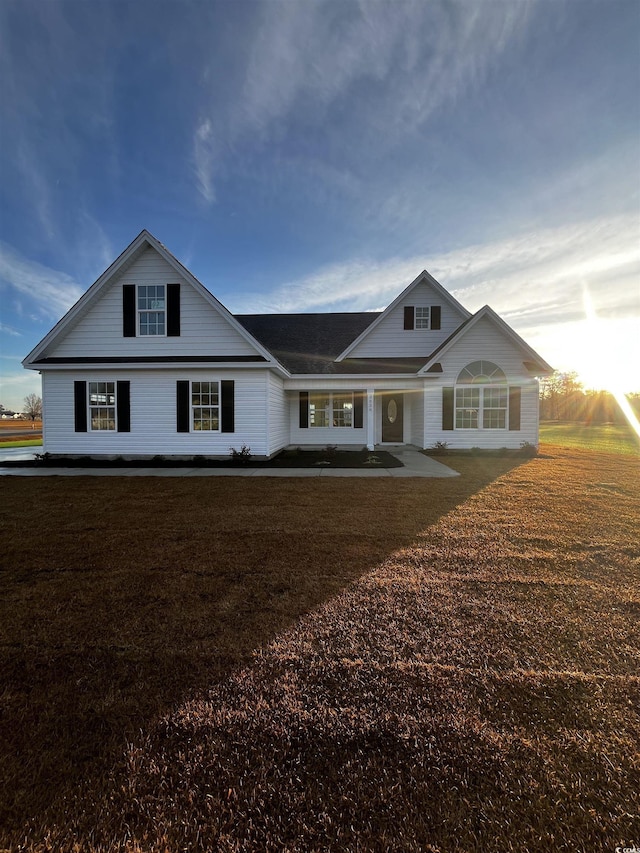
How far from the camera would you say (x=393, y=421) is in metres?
16.2

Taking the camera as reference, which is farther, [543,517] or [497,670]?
[543,517]

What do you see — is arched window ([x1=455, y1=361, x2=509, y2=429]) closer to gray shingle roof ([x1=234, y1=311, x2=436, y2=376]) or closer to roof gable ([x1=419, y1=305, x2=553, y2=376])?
roof gable ([x1=419, y1=305, x2=553, y2=376])

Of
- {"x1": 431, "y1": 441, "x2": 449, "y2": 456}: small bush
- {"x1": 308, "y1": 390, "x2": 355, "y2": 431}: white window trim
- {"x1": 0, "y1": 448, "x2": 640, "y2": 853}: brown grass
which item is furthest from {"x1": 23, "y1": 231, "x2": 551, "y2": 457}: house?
{"x1": 0, "y1": 448, "x2": 640, "y2": 853}: brown grass

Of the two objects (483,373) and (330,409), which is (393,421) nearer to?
(330,409)

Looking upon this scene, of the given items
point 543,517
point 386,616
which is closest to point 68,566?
point 386,616

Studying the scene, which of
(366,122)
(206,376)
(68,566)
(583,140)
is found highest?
(366,122)

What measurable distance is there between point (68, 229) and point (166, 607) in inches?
831

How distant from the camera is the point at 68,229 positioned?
17219mm

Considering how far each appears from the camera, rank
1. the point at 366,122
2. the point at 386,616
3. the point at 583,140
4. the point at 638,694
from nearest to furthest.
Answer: the point at 638,694
the point at 386,616
the point at 583,140
the point at 366,122

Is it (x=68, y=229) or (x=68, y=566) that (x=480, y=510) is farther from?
(x=68, y=229)

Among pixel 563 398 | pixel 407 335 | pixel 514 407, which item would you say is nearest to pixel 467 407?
pixel 514 407

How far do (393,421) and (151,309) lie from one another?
10.8 meters

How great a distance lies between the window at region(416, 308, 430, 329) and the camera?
51.8ft

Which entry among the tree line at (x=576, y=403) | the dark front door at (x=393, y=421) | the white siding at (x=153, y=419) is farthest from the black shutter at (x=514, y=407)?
the tree line at (x=576, y=403)
